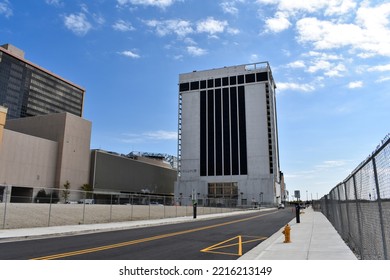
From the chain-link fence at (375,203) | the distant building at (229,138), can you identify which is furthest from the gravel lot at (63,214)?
the distant building at (229,138)

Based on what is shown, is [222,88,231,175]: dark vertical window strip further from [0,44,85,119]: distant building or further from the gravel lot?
the gravel lot

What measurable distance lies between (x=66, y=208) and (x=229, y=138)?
117 metres

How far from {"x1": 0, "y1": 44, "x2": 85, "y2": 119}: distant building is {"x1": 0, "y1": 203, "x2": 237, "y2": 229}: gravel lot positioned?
129 m

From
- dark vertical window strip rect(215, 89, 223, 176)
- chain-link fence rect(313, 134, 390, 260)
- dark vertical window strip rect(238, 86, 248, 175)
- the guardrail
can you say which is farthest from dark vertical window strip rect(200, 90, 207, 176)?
chain-link fence rect(313, 134, 390, 260)

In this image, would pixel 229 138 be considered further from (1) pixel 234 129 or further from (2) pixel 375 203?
(2) pixel 375 203

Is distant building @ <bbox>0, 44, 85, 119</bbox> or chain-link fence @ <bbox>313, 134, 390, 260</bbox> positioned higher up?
distant building @ <bbox>0, 44, 85, 119</bbox>

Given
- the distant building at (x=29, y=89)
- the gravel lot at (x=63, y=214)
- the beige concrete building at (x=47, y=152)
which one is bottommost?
the gravel lot at (x=63, y=214)

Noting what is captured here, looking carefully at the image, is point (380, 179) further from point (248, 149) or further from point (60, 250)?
point (248, 149)

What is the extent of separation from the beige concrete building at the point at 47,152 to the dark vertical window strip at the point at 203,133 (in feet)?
168

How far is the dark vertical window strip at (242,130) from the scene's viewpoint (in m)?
139

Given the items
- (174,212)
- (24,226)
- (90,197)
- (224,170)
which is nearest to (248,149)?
(224,170)

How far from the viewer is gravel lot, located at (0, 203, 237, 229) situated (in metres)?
21.1

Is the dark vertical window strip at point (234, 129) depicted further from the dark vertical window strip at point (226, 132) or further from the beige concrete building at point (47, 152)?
the beige concrete building at point (47, 152)

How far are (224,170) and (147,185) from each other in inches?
1345
